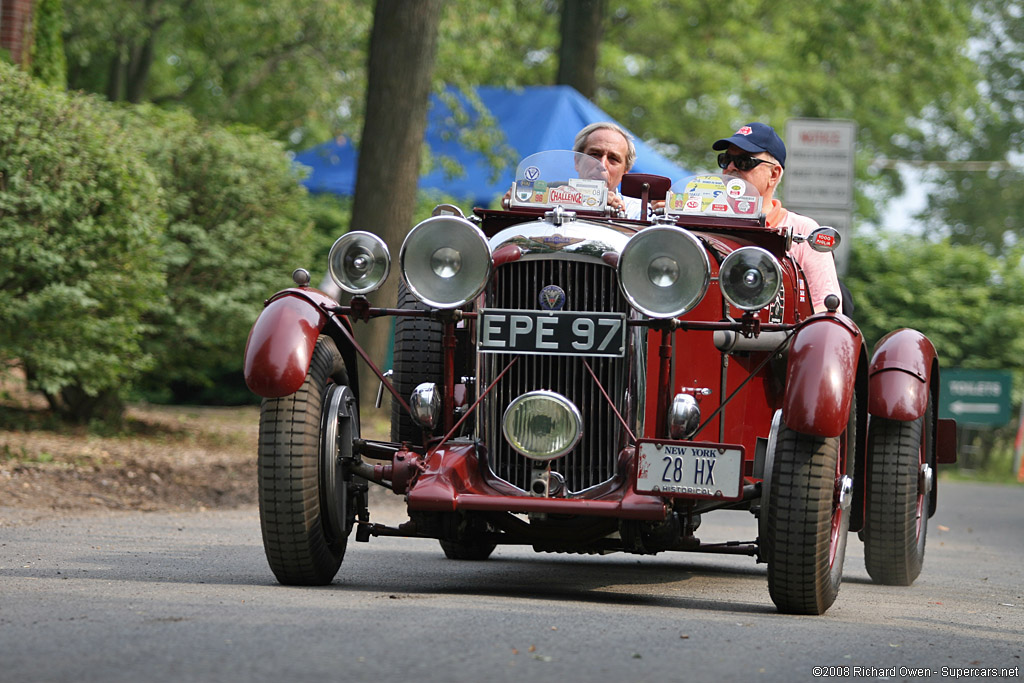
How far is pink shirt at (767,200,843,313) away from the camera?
6.64 m

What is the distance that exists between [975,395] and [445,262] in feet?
41.8

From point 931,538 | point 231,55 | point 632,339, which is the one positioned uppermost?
point 231,55

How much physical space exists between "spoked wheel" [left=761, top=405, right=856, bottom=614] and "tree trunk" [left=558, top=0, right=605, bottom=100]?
629 inches

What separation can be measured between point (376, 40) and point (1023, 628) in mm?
8967

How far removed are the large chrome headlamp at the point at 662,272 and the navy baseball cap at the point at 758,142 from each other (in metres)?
2.14

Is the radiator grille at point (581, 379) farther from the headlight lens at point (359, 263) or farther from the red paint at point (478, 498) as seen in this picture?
the headlight lens at point (359, 263)

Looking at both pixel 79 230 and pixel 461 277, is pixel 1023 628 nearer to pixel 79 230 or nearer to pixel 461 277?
pixel 461 277

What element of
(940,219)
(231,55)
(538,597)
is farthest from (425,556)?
(940,219)

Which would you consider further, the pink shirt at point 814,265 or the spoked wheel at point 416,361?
the pink shirt at point 814,265

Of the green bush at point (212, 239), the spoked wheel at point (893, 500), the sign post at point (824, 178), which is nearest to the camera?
the spoked wheel at point (893, 500)

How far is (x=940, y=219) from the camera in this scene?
52312 mm

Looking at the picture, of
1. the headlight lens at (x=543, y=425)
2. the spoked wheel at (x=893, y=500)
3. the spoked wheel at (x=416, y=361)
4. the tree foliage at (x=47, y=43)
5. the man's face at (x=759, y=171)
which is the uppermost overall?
the tree foliage at (x=47, y=43)

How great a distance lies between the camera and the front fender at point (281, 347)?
5.20 metres

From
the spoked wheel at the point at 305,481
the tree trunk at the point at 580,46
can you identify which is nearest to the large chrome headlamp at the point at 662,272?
the spoked wheel at the point at 305,481
